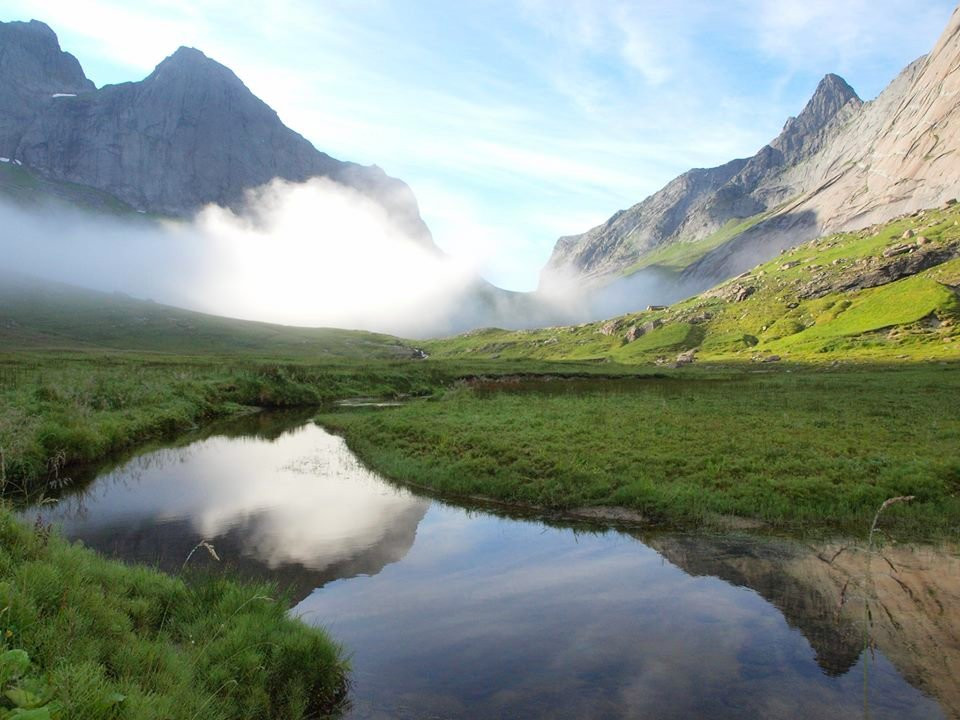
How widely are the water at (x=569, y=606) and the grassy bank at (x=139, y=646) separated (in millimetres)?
1470

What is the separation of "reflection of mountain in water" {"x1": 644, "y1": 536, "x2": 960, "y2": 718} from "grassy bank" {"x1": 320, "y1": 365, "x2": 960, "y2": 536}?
2601 mm

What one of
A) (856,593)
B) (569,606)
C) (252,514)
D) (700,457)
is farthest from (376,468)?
(856,593)

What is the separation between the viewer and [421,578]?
53.2ft

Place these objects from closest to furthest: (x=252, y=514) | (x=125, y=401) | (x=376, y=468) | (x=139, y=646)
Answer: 1. (x=139, y=646)
2. (x=252, y=514)
3. (x=376, y=468)
4. (x=125, y=401)

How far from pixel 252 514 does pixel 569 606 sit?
43.8ft

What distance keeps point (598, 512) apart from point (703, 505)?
3.83m

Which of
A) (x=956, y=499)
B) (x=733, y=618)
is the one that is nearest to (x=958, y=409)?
(x=956, y=499)

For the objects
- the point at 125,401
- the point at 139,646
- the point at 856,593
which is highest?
the point at 139,646

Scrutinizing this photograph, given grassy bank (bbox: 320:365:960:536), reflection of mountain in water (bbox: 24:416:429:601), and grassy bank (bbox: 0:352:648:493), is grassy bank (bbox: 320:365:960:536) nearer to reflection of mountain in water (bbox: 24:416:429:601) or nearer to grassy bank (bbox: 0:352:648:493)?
reflection of mountain in water (bbox: 24:416:429:601)

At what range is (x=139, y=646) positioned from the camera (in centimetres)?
877

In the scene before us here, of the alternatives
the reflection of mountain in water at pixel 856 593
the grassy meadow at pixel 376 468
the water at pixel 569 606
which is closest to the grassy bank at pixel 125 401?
the grassy meadow at pixel 376 468

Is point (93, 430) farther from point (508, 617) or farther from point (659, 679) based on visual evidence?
point (659, 679)

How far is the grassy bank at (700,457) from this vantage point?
2138 centimetres

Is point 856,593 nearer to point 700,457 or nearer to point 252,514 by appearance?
point 700,457
